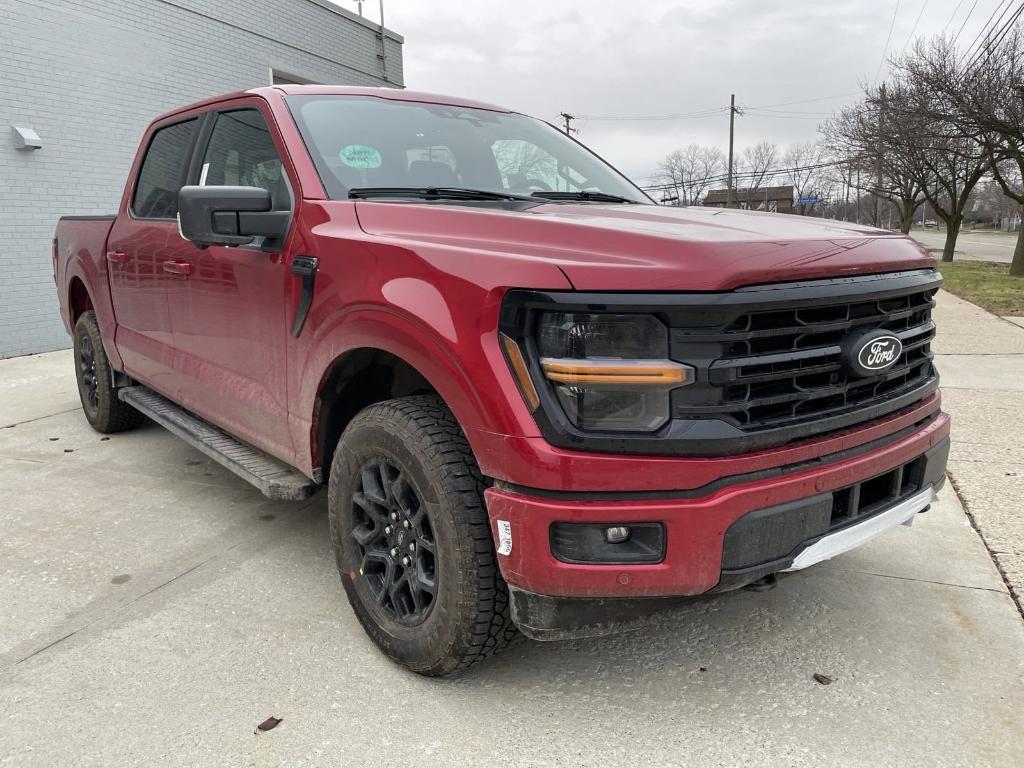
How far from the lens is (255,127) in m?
3.19

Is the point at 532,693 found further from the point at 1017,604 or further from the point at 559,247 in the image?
the point at 1017,604

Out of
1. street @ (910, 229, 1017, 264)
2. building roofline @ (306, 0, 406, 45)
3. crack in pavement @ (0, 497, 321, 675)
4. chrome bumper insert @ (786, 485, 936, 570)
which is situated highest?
building roofline @ (306, 0, 406, 45)

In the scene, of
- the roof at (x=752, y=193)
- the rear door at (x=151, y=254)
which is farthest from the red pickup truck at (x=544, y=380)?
the roof at (x=752, y=193)

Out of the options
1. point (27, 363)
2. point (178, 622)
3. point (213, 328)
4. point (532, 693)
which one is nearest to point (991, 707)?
point (532, 693)

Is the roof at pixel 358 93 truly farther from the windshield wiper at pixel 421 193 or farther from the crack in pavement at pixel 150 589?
the crack in pavement at pixel 150 589

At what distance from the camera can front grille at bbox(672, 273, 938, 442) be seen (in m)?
1.86

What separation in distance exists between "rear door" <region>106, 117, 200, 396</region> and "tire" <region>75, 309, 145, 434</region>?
0.48 metres

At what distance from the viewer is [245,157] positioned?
3.29 metres

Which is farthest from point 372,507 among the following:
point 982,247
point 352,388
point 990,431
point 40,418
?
point 982,247

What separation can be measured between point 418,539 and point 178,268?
79.5 inches

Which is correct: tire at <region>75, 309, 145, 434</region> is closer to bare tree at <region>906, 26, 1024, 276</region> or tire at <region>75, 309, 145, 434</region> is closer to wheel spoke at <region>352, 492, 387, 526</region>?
wheel spoke at <region>352, 492, 387, 526</region>

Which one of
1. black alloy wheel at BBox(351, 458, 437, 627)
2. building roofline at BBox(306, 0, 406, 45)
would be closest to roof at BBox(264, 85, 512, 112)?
black alloy wheel at BBox(351, 458, 437, 627)

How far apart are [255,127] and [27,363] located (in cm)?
633

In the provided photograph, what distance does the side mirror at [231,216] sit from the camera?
8.50 ft
